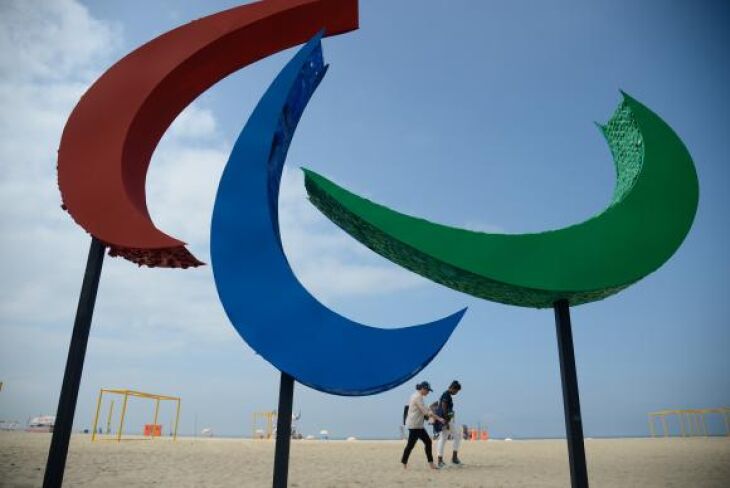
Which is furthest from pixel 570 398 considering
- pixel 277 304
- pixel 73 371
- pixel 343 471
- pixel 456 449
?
pixel 456 449

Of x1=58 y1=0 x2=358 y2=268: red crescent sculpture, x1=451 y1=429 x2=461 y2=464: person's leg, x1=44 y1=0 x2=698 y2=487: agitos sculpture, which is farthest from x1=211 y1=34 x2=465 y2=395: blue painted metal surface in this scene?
x1=451 y1=429 x2=461 y2=464: person's leg

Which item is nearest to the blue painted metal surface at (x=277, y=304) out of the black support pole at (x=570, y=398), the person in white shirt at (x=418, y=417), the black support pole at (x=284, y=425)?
the black support pole at (x=284, y=425)

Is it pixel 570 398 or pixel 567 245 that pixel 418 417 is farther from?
pixel 567 245

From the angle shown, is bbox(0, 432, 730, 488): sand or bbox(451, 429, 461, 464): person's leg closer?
bbox(0, 432, 730, 488): sand

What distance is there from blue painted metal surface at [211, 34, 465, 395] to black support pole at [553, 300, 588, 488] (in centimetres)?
Result: 132

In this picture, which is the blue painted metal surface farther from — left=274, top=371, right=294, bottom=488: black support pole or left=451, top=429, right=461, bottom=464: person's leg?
left=451, top=429, right=461, bottom=464: person's leg

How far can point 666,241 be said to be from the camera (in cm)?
504

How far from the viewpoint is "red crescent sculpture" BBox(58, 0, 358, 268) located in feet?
16.9

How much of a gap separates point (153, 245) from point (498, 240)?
328 cm

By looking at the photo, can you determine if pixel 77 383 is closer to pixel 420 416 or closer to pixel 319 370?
pixel 319 370

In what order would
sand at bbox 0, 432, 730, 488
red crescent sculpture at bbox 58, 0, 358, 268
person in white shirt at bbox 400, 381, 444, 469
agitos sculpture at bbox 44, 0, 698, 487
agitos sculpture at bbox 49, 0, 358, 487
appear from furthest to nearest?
person in white shirt at bbox 400, 381, 444, 469, sand at bbox 0, 432, 730, 488, red crescent sculpture at bbox 58, 0, 358, 268, agitos sculpture at bbox 49, 0, 358, 487, agitos sculpture at bbox 44, 0, 698, 487

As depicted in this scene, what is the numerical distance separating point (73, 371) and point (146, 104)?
9.28 ft

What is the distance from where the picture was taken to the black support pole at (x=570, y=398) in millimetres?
4750

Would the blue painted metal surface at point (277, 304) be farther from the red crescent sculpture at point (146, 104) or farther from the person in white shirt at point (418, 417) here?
the person in white shirt at point (418, 417)
